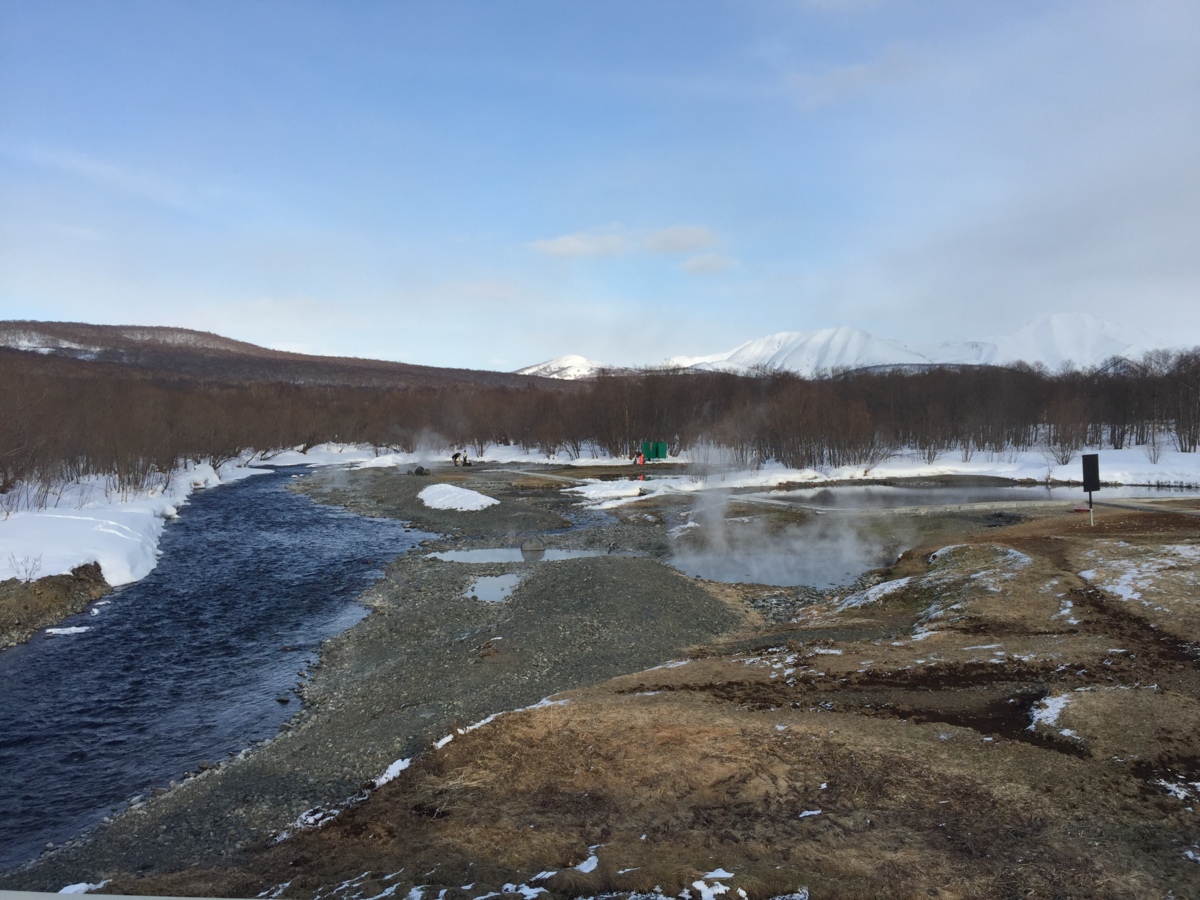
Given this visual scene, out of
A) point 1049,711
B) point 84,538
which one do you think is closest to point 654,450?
point 84,538

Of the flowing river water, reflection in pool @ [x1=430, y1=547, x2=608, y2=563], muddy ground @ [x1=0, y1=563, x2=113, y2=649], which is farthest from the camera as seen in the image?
reflection in pool @ [x1=430, y1=547, x2=608, y2=563]

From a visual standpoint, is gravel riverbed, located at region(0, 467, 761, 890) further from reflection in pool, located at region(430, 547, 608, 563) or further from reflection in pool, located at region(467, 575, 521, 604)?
reflection in pool, located at region(430, 547, 608, 563)

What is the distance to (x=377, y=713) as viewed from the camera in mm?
15031

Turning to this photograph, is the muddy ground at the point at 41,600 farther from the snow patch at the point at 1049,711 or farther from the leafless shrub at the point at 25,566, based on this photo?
the snow patch at the point at 1049,711

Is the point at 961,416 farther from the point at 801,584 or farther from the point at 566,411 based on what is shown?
the point at 801,584

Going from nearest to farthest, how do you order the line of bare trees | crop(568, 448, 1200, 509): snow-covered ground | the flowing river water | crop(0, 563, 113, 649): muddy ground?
the flowing river water < crop(0, 563, 113, 649): muddy ground < the line of bare trees < crop(568, 448, 1200, 509): snow-covered ground

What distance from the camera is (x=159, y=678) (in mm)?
17984

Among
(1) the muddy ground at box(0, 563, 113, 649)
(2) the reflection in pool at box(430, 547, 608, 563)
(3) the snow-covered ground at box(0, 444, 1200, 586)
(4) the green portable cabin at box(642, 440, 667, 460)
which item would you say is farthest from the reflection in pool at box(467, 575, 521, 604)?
(4) the green portable cabin at box(642, 440, 667, 460)

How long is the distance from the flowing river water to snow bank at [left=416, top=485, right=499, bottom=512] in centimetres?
1439

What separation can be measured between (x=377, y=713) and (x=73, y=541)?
2207 centimetres

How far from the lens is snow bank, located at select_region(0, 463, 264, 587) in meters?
25.7

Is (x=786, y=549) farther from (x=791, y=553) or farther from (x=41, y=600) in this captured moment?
(x=41, y=600)

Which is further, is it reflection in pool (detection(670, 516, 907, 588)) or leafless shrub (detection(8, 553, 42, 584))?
reflection in pool (detection(670, 516, 907, 588))

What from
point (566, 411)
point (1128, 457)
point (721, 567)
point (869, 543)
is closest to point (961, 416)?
point (1128, 457)
